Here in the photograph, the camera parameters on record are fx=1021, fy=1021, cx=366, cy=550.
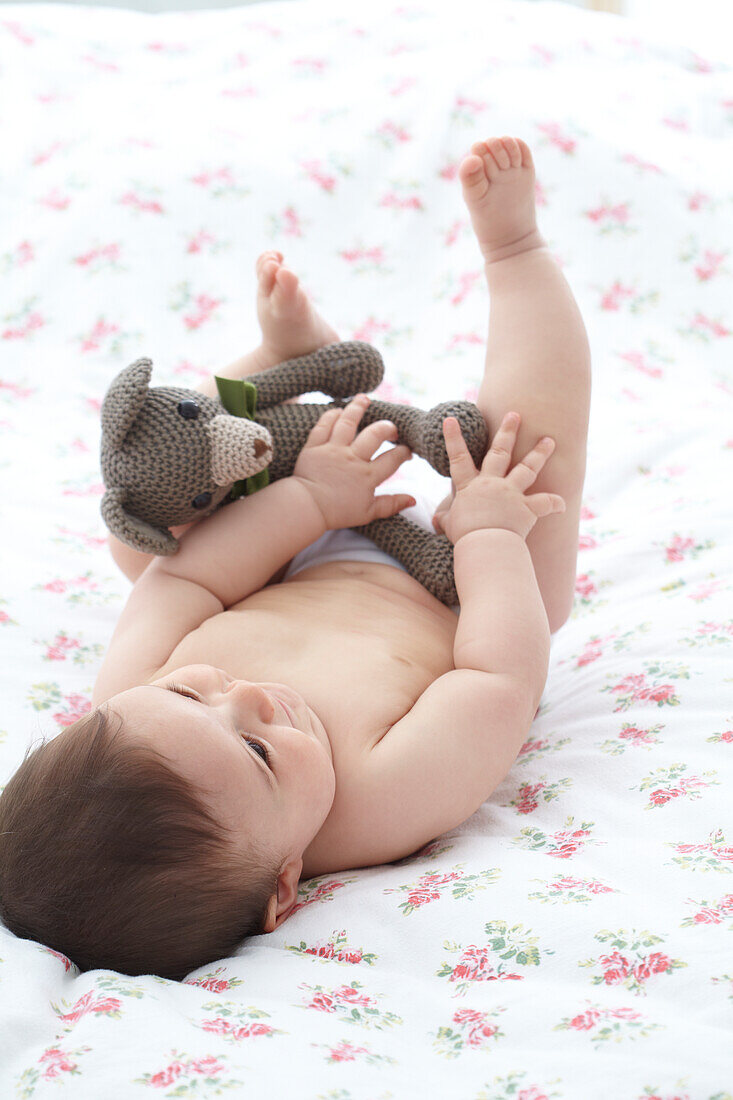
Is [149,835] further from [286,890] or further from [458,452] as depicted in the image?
[458,452]

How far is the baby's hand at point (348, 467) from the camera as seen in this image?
113 cm

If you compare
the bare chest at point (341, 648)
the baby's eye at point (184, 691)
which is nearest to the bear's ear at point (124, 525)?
the bare chest at point (341, 648)

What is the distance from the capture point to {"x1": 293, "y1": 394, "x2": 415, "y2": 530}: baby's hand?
3.72 feet

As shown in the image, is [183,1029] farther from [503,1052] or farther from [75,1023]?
[503,1052]

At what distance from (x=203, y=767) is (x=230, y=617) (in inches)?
11.7

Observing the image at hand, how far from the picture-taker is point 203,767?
2.58 ft

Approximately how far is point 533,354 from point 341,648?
0.38 metres

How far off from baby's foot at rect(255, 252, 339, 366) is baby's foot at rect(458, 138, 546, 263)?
0.72 ft

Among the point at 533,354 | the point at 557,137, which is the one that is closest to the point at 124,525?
the point at 533,354

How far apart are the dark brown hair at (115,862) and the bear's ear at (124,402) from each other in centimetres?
33

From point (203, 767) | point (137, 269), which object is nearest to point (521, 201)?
point (203, 767)

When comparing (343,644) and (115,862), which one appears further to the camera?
(343,644)

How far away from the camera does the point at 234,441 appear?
102 centimetres

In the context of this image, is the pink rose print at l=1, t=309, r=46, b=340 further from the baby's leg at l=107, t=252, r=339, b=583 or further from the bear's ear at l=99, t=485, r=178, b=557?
the bear's ear at l=99, t=485, r=178, b=557
